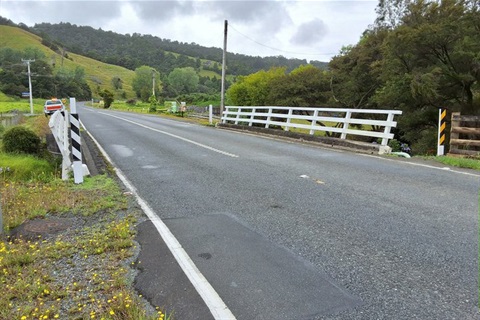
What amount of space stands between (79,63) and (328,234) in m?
181

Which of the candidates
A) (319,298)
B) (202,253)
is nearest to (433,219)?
(319,298)

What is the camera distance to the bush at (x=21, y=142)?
8680 mm

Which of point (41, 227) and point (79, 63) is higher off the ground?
point (79, 63)

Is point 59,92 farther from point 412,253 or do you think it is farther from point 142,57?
point 412,253

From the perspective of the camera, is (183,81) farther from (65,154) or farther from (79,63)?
(65,154)

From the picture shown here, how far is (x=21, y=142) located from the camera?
8.73 meters

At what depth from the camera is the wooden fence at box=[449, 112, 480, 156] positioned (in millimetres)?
9195

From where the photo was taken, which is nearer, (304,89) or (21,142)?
(21,142)

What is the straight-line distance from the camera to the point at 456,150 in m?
9.55

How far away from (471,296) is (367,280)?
2.46 feet

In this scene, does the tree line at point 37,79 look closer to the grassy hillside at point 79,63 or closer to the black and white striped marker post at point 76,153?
the grassy hillside at point 79,63

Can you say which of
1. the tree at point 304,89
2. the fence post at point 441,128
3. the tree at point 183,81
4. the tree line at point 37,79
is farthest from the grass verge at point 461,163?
the tree at point 183,81

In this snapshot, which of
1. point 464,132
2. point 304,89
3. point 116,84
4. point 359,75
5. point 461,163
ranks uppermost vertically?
point 116,84

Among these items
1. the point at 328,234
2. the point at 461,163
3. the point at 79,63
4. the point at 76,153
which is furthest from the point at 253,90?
the point at 79,63
